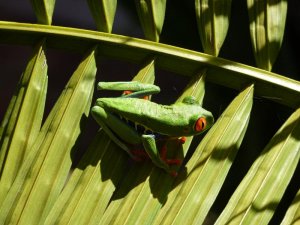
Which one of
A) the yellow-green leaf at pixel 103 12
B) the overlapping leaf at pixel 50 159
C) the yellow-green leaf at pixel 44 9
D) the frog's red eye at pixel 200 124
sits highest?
the yellow-green leaf at pixel 103 12

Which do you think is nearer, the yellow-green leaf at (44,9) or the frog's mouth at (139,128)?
the frog's mouth at (139,128)

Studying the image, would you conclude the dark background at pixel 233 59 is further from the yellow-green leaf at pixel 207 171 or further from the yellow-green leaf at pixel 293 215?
the yellow-green leaf at pixel 293 215

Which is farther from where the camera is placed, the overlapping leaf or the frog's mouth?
the frog's mouth

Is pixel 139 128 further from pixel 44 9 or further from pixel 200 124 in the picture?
pixel 44 9

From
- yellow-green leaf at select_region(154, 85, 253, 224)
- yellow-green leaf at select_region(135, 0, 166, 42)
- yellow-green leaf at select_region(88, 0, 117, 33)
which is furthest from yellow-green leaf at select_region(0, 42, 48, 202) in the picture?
yellow-green leaf at select_region(154, 85, 253, 224)

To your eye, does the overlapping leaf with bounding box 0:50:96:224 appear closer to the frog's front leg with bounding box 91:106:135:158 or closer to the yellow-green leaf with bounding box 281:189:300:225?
the frog's front leg with bounding box 91:106:135:158

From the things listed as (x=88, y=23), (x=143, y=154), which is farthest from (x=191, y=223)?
(x=88, y=23)

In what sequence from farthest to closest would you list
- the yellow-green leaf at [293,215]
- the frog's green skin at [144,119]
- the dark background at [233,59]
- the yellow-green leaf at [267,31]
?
the dark background at [233,59]
the yellow-green leaf at [267,31]
the frog's green skin at [144,119]
the yellow-green leaf at [293,215]

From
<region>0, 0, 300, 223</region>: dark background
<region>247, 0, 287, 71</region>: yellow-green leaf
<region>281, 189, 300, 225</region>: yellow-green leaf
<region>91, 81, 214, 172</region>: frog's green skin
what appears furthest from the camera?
<region>0, 0, 300, 223</region>: dark background

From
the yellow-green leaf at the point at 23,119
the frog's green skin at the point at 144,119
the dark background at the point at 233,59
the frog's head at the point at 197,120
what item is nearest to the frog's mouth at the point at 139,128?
the frog's green skin at the point at 144,119
